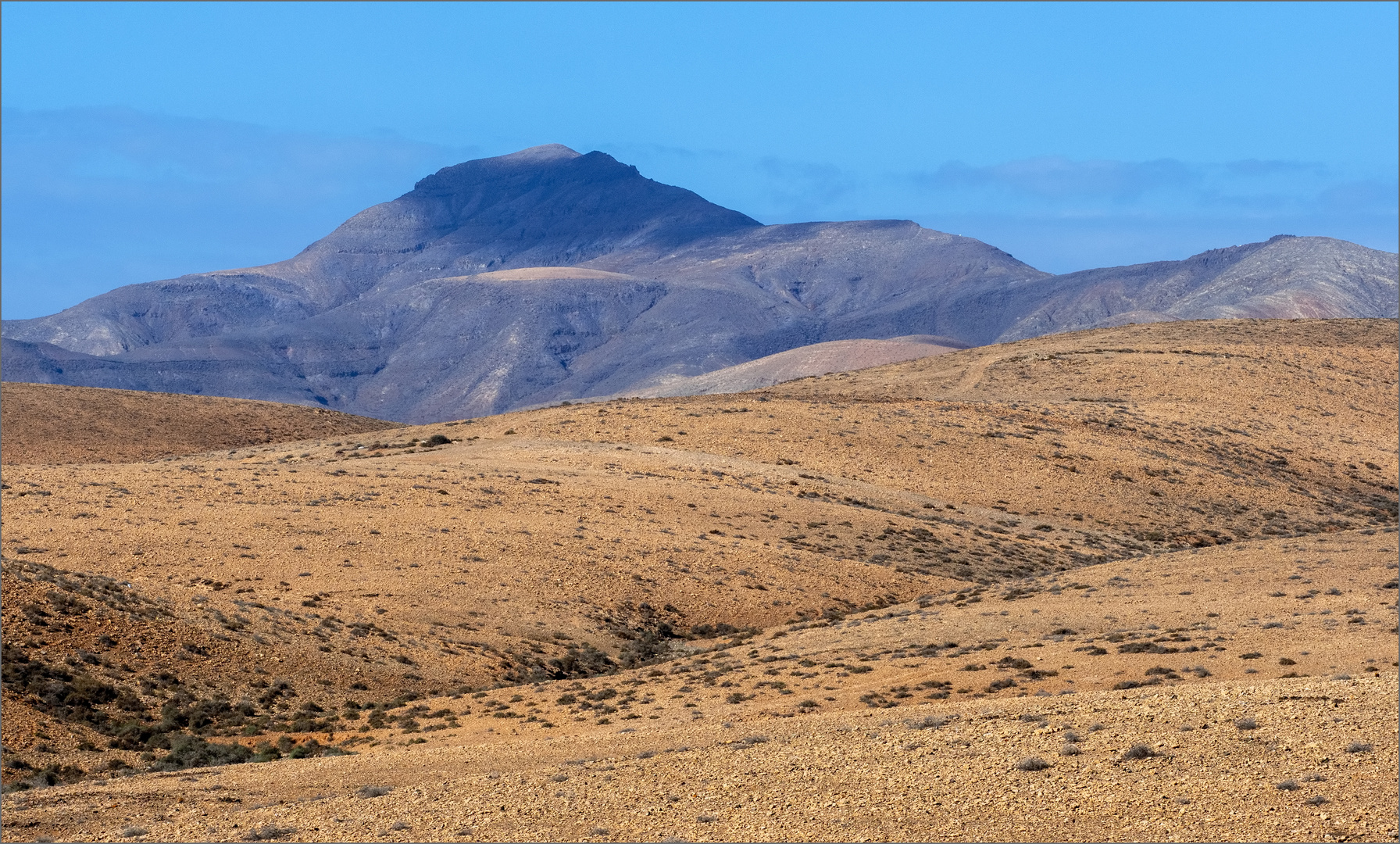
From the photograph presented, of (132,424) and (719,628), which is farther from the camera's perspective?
(132,424)

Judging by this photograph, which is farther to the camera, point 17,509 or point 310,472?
point 310,472

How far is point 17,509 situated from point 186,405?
156 feet

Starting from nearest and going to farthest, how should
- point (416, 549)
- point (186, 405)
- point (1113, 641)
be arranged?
point (1113, 641) < point (416, 549) < point (186, 405)

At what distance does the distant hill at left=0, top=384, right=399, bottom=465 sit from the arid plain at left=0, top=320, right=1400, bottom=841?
40.5 inches

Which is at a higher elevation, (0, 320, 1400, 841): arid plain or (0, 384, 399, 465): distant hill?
(0, 384, 399, 465): distant hill

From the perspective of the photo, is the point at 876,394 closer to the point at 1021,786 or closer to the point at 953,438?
the point at 953,438

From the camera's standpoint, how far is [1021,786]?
15.7m

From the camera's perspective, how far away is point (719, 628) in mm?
34812

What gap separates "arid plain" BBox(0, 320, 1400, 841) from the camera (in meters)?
15.6

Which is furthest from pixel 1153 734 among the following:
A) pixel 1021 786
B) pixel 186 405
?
pixel 186 405

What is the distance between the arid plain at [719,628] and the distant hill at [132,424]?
1030 millimetres

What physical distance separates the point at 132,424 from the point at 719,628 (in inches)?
2070

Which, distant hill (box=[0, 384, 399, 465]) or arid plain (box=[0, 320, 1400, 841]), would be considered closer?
arid plain (box=[0, 320, 1400, 841])

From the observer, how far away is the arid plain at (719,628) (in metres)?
15.6
